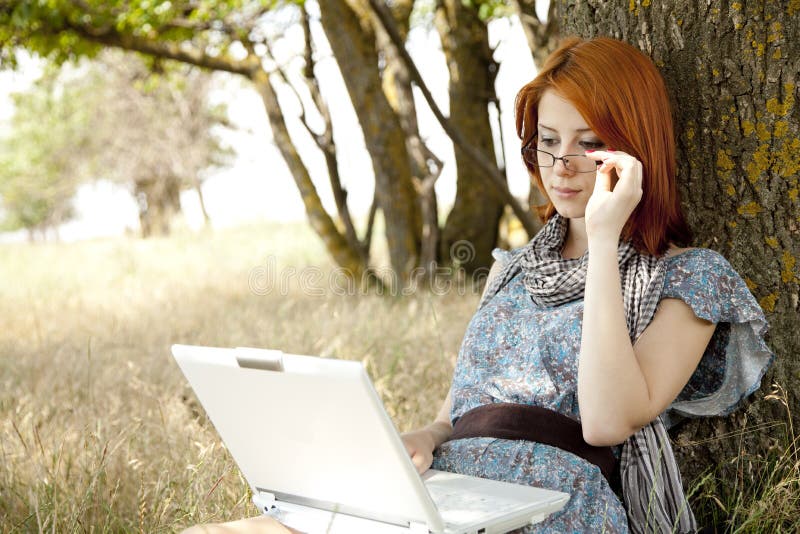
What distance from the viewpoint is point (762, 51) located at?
94.0 inches

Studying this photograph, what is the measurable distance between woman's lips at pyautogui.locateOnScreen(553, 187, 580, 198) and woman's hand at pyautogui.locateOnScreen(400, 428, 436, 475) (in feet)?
2.34

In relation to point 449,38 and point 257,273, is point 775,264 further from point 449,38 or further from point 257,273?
point 257,273

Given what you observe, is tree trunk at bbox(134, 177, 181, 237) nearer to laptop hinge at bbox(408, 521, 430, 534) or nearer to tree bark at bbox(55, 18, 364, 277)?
tree bark at bbox(55, 18, 364, 277)

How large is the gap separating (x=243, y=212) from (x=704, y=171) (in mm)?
14238

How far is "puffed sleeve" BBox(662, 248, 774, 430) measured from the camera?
2119mm

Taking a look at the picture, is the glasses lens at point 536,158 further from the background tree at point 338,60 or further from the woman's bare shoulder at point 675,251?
the background tree at point 338,60

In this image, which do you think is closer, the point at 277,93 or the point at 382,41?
the point at 382,41

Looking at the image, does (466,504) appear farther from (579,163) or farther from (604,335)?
(579,163)

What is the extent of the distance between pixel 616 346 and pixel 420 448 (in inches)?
22.6

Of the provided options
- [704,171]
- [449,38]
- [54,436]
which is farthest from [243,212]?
[704,171]

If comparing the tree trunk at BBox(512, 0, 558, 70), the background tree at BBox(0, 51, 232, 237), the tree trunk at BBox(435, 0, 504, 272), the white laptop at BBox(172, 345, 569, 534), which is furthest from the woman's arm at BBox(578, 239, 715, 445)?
the background tree at BBox(0, 51, 232, 237)

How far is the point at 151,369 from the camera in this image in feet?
14.4

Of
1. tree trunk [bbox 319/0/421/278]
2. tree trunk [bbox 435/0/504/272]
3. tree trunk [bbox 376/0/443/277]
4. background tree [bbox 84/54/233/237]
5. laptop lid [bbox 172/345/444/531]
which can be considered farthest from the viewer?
background tree [bbox 84/54/233/237]

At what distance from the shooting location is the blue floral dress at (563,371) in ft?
6.78
